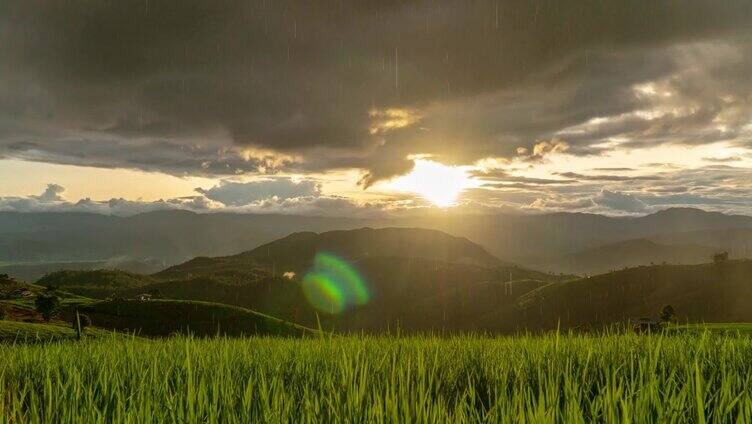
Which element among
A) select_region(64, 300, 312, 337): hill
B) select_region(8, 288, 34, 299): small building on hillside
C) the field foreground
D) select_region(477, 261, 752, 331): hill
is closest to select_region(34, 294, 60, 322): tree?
select_region(64, 300, 312, 337): hill

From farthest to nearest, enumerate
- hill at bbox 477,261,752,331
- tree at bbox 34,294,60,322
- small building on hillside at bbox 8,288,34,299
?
hill at bbox 477,261,752,331
small building on hillside at bbox 8,288,34,299
tree at bbox 34,294,60,322

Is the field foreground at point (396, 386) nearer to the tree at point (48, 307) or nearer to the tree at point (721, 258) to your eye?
the tree at point (48, 307)

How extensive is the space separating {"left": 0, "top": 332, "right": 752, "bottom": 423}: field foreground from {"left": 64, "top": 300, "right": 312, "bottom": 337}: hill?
3321 inches

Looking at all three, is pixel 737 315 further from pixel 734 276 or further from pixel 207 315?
pixel 207 315

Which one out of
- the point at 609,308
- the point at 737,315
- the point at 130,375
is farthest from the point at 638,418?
the point at 609,308

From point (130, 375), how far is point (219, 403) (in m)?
2.88

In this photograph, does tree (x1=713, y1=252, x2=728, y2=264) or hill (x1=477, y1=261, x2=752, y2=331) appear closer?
hill (x1=477, y1=261, x2=752, y2=331)

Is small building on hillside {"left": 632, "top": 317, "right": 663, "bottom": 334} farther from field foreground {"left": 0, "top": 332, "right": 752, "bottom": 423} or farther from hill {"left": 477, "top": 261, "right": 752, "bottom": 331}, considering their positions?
hill {"left": 477, "top": 261, "right": 752, "bottom": 331}

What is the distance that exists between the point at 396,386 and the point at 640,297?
7595 inches

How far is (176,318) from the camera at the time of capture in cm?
10006

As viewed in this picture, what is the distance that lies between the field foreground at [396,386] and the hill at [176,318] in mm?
84349

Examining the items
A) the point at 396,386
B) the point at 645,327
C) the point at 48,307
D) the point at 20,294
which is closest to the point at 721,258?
the point at 48,307

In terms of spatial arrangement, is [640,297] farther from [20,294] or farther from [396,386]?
[396,386]

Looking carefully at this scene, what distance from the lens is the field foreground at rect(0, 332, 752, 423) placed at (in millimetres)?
3568
